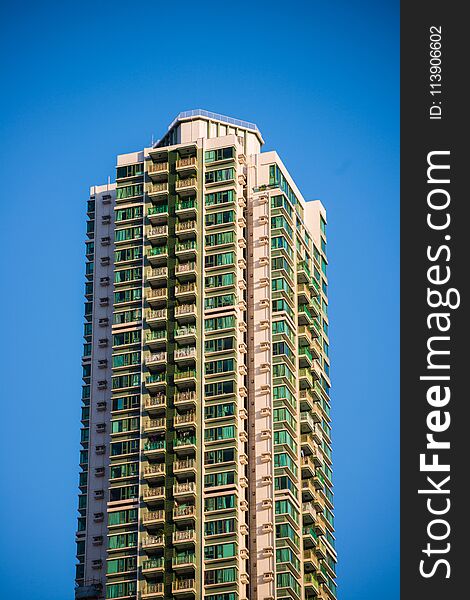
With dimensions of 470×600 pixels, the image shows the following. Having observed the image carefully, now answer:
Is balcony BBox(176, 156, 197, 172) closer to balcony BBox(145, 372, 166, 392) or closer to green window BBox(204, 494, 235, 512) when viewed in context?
balcony BBox(145, 372, 166, 392)

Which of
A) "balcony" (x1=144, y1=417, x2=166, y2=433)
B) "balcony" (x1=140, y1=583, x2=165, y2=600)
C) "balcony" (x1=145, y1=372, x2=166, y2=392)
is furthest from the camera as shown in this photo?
"balcony" (x1=145, y1=372, x2=166, y2=392)

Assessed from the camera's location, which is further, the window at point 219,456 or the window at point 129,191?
the window at point 129,191

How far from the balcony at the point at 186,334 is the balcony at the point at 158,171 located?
16443mm

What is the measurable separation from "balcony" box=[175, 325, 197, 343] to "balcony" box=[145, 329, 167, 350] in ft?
4.68

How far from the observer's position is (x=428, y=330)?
94.9 m

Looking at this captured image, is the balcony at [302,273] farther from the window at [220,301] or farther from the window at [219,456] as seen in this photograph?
the window at [219,456]

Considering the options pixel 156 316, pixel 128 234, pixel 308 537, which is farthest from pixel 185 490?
pixel 128 234

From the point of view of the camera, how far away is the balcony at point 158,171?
168375 millimetres

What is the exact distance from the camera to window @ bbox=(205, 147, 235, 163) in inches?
6604

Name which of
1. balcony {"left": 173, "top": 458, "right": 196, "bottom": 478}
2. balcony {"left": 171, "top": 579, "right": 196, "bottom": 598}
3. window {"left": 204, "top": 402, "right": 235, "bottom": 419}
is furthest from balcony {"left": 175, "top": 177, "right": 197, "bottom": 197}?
balcony {"left": 171, "top": 579, "right": 196, "bottom": 598}

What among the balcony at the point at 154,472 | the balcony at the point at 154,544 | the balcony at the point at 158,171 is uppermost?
the balcony at the point at 158,171

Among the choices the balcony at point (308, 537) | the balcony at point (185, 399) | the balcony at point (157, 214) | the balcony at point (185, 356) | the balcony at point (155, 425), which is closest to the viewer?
the balcony at point (185, 399)

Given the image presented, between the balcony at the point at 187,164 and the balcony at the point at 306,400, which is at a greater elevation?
the balcony at the point at 187,164

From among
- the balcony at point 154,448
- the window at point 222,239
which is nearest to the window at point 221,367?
the balcony at point 154,448
